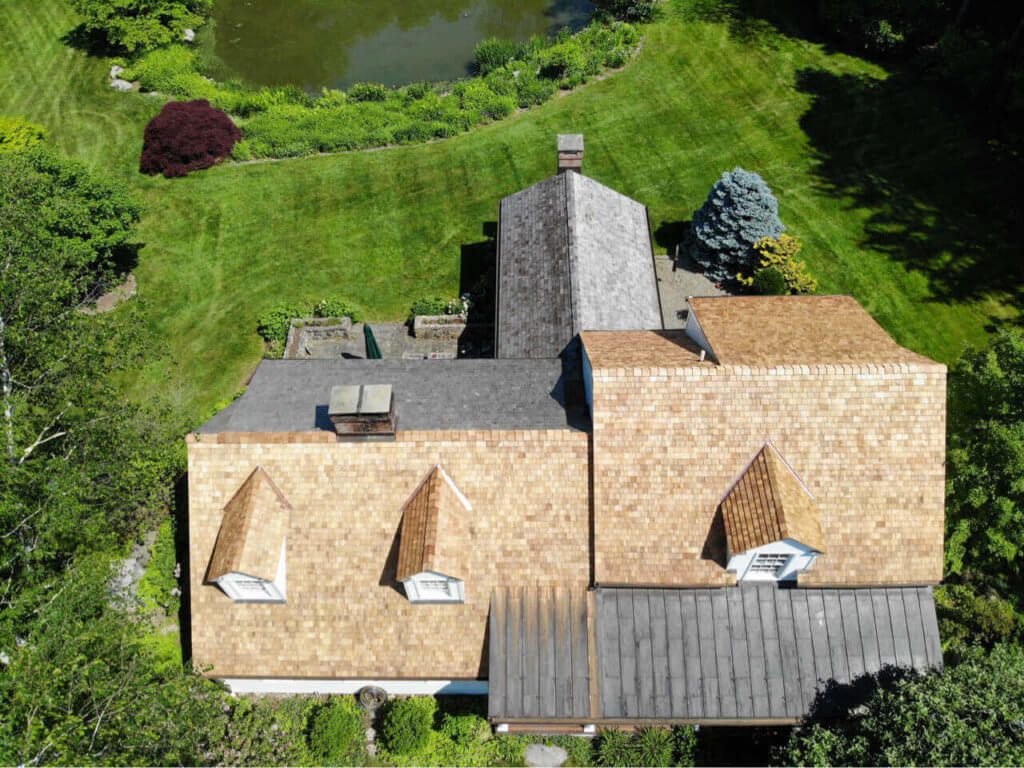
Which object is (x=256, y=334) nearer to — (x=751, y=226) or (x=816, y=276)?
(x=751, y=226)

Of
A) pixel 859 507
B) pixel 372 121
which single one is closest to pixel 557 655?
pixel 859 507

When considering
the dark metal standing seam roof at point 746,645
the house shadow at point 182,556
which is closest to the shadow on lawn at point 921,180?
the dark metal standing seam roof at point 746,645

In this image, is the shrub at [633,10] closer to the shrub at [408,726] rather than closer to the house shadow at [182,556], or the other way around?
the house shadow at [182,556]

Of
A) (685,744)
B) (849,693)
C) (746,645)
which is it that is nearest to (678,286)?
(746,645)

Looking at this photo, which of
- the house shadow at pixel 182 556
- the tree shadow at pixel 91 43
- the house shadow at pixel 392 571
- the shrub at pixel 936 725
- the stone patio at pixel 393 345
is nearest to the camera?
the shrub at pixel 936 725

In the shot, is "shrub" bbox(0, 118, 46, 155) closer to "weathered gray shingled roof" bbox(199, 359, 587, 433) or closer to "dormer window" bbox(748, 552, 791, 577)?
"weathered gray shingled roof" bbox(199, 359, 587, 433)

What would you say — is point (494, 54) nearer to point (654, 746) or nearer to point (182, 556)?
point (182, 556)
